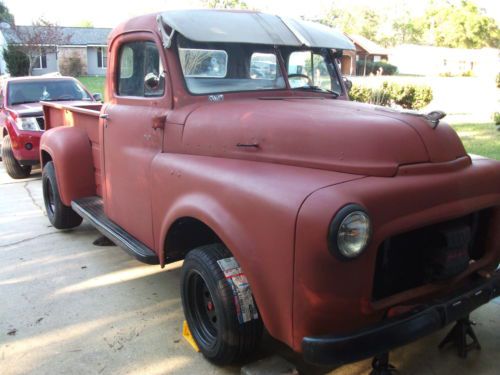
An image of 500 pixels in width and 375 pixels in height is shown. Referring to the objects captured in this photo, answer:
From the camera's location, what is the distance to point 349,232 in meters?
2.16

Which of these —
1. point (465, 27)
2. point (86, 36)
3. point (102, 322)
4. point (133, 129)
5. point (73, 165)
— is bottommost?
point (102, 322)

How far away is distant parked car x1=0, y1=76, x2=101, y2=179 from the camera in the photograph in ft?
26.3

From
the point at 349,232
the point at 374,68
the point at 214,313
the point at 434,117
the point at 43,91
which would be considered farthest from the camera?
the point at 374,68

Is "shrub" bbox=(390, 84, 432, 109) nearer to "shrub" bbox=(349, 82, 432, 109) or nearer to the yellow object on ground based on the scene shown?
"shrub" bbox=(349, 82, 432, 109)

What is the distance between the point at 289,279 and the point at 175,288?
2029 mm

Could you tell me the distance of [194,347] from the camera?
3.20 meters

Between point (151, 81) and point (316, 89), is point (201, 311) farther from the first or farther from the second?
point (316, 89)

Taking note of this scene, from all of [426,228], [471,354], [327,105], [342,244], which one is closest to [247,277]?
[342,244]

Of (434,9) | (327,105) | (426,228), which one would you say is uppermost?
(434,9)

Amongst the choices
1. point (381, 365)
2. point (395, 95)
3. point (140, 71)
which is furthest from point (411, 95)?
point (381, 365)

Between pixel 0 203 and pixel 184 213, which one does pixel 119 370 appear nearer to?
pixel 184 213

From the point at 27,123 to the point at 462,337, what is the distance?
7.27 metres

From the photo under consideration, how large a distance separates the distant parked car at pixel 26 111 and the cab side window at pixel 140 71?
395 cm

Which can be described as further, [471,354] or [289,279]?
[471,354]
